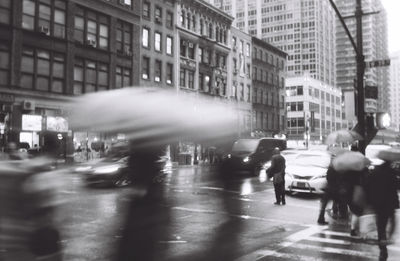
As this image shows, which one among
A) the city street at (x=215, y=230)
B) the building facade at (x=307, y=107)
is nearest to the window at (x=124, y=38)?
the city street at (x=215, y=230)

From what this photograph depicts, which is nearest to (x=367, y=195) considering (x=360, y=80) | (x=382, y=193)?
(x=382, y=193)

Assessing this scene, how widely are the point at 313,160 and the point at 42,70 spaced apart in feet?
76.7

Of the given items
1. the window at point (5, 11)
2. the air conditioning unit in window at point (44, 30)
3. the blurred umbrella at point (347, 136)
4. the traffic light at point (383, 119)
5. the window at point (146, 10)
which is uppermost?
the window at point (146, 10)

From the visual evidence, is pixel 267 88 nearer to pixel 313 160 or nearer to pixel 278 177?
pixel 313 160

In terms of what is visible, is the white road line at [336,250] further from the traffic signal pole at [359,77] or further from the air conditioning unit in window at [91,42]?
the air conditioning unit in window at [91,42]

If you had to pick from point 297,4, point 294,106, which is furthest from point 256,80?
point 297,4

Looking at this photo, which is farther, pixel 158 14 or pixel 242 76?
pixel 242 76

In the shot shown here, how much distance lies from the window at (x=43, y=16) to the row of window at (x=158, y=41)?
10270 mm

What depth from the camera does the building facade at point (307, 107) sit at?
97.6 metres

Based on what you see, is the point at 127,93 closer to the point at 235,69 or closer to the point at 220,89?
the point at 220,89

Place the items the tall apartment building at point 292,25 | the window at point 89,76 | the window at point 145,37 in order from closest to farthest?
the window at point 89,76 → the window at point 145,37 → the tall apartment building at point 292,25

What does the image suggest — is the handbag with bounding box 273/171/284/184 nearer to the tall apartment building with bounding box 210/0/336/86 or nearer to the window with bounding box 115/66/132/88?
the window with bounding box 115/66/132/88

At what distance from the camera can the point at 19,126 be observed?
31.2 meters

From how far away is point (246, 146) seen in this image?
27.1 metres
